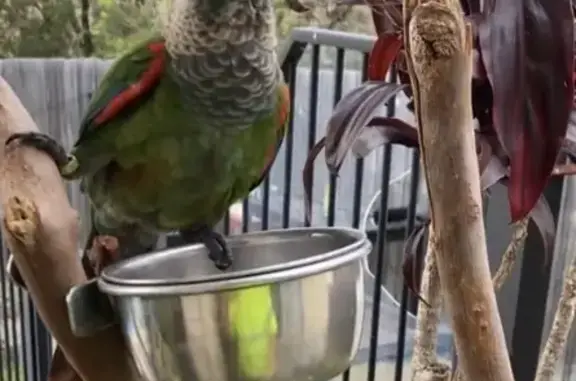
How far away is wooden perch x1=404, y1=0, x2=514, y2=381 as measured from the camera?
418mm

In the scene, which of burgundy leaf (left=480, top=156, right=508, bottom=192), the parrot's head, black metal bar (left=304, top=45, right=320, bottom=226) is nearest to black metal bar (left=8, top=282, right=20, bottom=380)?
black metal bar (left=304, top=45, right=320, bottom=226)

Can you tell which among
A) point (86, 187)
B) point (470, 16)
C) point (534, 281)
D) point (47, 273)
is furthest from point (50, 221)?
point (534, 281)

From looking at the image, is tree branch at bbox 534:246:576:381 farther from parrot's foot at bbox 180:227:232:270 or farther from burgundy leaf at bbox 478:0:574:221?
parrot's foot at bbox 180:227:232:270

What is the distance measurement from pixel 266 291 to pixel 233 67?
341 millimetres

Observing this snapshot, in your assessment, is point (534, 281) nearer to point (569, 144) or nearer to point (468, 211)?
point (569, 144)

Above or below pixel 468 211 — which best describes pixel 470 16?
above

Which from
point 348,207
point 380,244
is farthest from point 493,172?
point 348,207

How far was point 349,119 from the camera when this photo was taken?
0.71 meters

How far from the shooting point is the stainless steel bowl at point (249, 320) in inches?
24.5

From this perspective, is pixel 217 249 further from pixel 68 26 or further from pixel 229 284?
pixel 68 26

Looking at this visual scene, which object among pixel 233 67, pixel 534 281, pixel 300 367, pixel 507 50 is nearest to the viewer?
pixel 507 50

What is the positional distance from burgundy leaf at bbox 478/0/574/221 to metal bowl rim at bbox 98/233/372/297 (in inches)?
6.4

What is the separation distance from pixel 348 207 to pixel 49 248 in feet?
4.56

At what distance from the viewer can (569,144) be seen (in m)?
0.71
